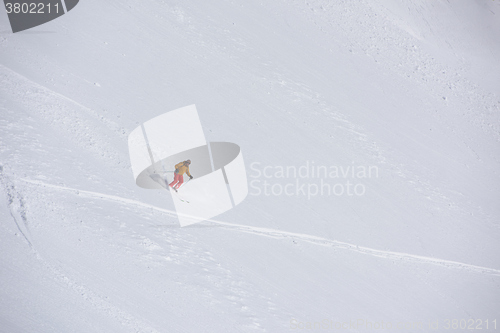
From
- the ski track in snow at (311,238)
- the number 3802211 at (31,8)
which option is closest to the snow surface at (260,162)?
the ski track in snow at (311,238)

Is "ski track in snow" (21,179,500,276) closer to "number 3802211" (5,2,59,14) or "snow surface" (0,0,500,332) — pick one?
"snow surface" (0,0,500,332)

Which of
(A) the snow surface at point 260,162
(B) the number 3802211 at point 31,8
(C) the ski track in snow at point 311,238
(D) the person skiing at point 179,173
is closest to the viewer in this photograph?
(A) the snow surface at point 260,162

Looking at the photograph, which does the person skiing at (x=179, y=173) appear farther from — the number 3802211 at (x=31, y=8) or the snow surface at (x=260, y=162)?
the number 3802211 at (x=31, y=8)

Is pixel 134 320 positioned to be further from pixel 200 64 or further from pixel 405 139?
pixel 405 139

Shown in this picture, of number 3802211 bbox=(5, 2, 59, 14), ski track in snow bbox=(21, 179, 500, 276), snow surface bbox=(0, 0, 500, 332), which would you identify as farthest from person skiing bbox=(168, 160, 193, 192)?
number 3802211 bbox=(5, 2, 59, 14)

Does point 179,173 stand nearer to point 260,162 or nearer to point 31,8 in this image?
point 260,162

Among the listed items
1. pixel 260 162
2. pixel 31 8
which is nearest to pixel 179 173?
pixel 260 162

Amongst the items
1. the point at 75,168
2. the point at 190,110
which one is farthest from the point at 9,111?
the point at 190,110
